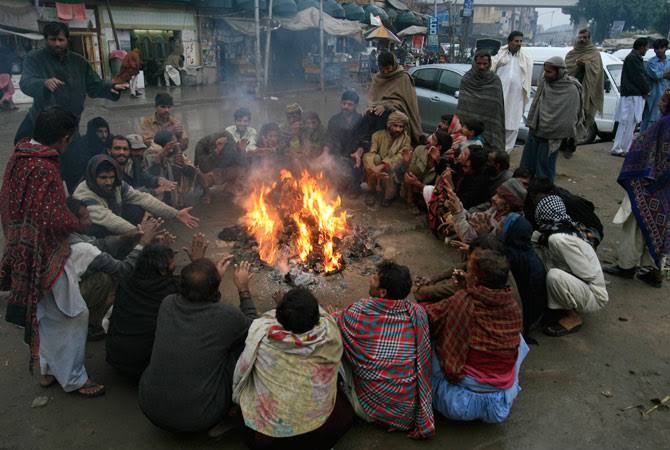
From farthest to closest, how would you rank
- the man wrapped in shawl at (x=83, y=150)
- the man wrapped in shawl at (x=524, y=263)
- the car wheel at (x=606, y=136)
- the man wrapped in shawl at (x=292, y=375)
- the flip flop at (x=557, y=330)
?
the car wheel at (x=606, y=136)
the man wrapped in shawl at (x=83, y=150)
the flip flop at (x=557, y=330)
the man wrapped in shawl at (x=524, y=263)
the man wrapped in shawl at (x=292, y=375)

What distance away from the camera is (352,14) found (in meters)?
27.5

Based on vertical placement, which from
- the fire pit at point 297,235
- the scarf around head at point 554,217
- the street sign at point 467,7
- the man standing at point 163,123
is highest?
the street sign at point 467,7

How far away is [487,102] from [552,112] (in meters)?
0.94

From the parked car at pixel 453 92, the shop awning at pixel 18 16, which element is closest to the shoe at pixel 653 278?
the parked car at pixel 453 92

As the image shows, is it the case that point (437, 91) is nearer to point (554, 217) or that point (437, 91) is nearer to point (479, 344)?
point (554, 217)

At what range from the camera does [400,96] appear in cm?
794

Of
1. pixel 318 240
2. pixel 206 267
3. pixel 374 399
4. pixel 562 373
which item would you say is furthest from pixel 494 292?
pixel 318 240

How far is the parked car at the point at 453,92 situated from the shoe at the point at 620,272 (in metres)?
6.03

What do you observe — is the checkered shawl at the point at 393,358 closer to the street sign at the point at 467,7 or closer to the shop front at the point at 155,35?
the shop front at the point at 155,35

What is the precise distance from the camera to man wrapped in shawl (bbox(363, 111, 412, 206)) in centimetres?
740

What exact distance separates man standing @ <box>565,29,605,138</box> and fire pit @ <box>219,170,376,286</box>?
569 cm

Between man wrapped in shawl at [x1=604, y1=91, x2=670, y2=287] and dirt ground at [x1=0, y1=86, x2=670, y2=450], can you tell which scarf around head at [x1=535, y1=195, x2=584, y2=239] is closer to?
dirt ground at [x1=0, y1=86, x2=670, y2=450]

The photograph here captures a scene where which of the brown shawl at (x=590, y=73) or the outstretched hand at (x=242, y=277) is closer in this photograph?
the outstretched hand at (x=242, y=277)

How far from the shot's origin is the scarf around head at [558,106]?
735 cm
